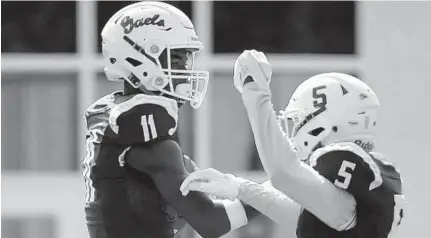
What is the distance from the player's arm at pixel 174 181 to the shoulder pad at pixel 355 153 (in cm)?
32

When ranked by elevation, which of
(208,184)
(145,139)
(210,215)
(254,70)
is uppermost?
(254,70)

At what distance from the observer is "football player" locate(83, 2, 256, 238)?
10.2 feet

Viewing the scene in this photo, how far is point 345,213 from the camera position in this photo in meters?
3.03

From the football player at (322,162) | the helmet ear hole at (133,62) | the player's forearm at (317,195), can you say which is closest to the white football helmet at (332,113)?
the football player at (322,162)

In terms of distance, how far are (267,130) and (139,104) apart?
0.45m

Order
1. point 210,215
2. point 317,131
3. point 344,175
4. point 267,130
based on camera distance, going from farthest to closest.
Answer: point 317,131 < point 210,215 < point 344,175 < point 267,130

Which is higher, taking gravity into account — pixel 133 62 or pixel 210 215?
pixel 133 62

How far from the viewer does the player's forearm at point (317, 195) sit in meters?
2.93

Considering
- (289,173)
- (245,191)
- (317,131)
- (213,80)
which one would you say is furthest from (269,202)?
(213,80)

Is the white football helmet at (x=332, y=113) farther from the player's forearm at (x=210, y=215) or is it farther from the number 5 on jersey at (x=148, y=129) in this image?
the number 5 on jersey at (x=148, y=129)

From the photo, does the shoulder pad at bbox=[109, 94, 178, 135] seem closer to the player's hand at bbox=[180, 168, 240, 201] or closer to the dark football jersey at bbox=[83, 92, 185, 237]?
the dark football jersey at bbox=[83, 92, 185, 237]

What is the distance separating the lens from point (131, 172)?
3174mm

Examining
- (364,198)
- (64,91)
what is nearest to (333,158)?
(364,198)

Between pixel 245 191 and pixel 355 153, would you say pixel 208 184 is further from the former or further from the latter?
pixel 355 153
